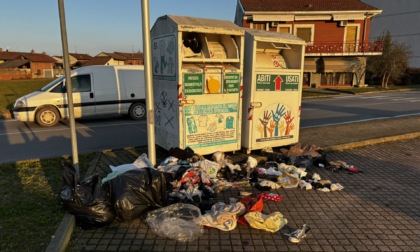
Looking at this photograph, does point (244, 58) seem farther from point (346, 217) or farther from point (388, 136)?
point (388, 136)

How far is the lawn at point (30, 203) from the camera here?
134 inches

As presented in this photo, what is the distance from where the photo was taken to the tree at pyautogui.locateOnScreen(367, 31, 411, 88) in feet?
101

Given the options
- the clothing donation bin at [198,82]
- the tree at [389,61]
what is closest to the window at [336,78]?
the tree at [389,61]

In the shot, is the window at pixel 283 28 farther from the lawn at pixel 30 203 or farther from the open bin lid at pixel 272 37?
the lawn at pixel 30 203

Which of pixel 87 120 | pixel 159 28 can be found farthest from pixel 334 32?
pixel 159 28

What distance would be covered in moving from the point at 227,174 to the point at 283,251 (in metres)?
2.31

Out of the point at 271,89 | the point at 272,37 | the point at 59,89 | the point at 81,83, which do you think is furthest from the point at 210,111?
the point at 59,89

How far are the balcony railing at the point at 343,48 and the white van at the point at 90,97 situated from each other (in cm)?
2279

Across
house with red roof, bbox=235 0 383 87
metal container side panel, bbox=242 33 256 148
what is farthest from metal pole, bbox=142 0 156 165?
house with red roof, bbox=235 0 383 87

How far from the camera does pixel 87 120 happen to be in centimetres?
1220

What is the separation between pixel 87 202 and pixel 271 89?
420 cm

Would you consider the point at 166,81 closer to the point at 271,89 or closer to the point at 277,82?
the point at 271,89

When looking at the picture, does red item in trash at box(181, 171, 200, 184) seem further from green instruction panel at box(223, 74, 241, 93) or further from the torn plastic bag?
→ green instruction panel at box(223, 74, 241, 93)

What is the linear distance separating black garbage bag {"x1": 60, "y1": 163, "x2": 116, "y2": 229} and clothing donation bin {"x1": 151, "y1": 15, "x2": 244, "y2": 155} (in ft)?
7.34
